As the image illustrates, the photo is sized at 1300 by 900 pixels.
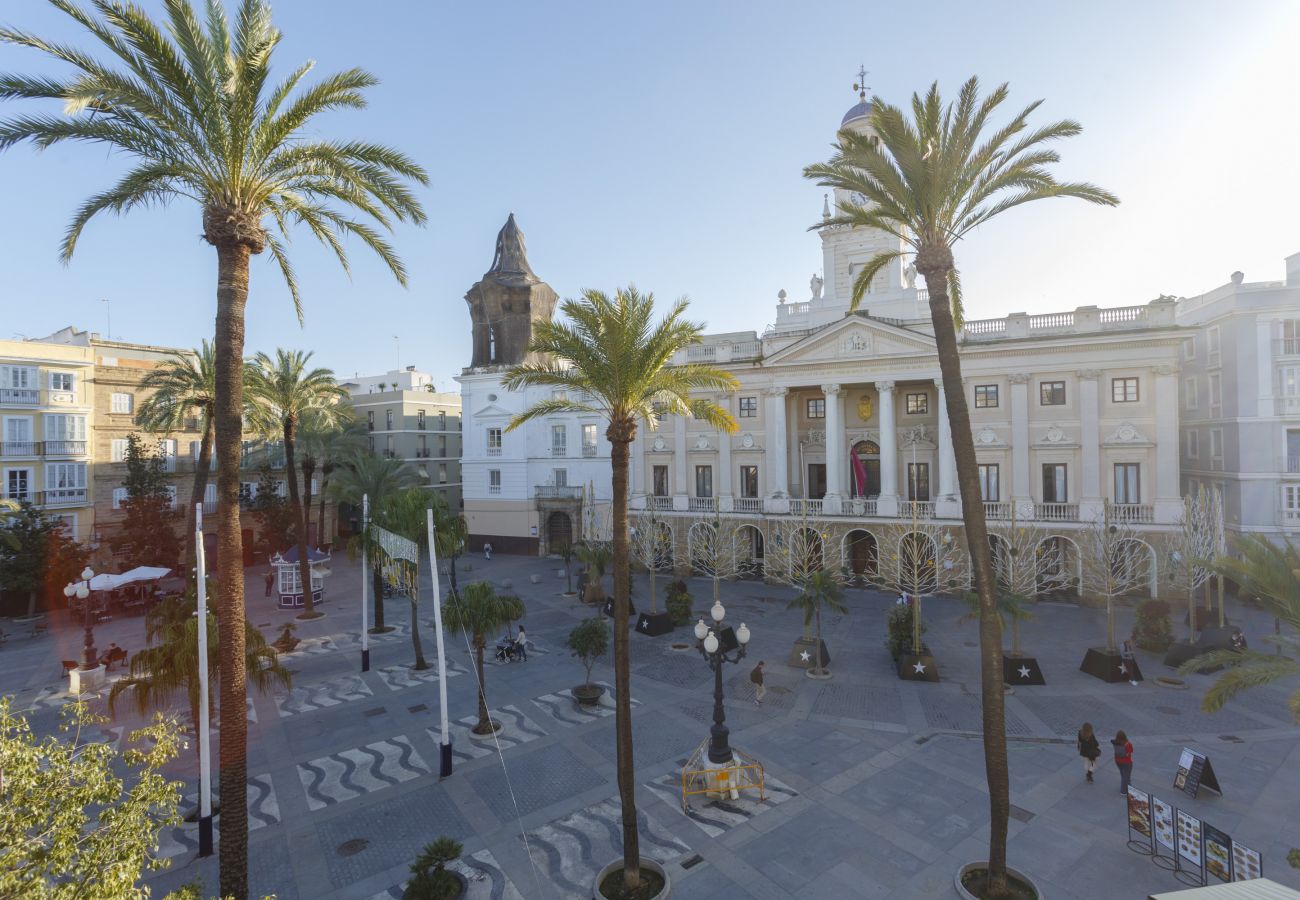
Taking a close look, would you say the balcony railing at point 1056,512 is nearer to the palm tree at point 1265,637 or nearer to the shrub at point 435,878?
the palm tree at point 1265,637

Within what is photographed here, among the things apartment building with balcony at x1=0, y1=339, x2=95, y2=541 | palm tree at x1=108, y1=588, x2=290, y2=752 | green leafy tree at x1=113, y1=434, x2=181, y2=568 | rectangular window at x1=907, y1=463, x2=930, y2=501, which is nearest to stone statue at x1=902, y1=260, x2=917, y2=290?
rectangular window at x1=907, y1=463, x2=930, y2=501

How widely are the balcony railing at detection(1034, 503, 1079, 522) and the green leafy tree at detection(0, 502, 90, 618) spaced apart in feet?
147

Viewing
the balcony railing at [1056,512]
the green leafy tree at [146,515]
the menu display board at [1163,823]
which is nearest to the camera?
the menu display board at [1163,823]

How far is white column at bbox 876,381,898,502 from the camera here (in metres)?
33.7

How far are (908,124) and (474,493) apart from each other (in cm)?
4164

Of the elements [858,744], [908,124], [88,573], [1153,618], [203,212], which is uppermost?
[908,124]

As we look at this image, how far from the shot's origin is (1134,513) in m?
29.6

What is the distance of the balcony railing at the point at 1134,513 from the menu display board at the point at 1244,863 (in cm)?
2331

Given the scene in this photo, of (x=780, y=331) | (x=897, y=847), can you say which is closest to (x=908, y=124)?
(x=897, y=847)

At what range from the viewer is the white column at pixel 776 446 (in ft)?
118

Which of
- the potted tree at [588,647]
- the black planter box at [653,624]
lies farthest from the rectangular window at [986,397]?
the potted tree at [588,647]

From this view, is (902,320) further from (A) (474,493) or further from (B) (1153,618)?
(A) (474,493)

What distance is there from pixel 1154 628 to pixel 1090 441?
11.3m

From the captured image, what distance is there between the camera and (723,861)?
11.1 m
